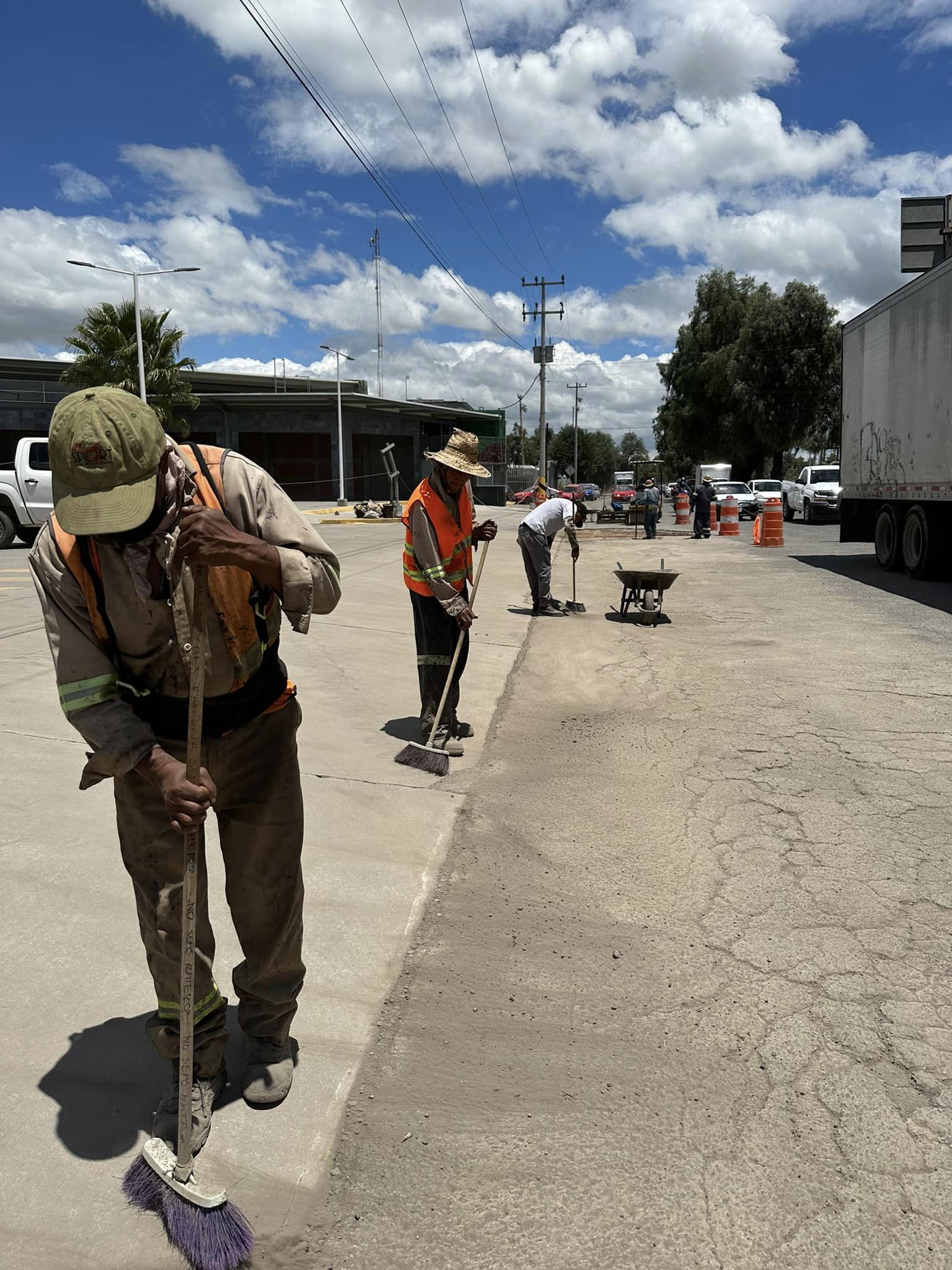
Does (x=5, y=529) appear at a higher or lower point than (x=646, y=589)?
higher

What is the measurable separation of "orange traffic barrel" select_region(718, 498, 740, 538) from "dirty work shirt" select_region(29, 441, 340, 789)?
2514 cm

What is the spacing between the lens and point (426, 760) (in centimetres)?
546

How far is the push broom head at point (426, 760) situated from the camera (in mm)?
5430

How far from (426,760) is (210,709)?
10.6 ft

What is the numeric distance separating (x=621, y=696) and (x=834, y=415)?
138ft

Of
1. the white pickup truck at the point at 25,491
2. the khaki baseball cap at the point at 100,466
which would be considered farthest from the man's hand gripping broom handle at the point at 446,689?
the white pickup truck at the point at 25,491

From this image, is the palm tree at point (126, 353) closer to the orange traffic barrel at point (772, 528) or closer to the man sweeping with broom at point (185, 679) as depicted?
the orange traffic barrel at point (772, 528)

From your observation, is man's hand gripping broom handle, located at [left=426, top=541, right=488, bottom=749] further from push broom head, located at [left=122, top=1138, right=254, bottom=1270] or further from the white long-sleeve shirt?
the white long-sleeve shirt

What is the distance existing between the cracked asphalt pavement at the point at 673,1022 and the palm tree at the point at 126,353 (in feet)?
102

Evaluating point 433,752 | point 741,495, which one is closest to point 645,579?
point 433,752

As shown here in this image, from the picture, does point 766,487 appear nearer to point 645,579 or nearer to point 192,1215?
point 645,579

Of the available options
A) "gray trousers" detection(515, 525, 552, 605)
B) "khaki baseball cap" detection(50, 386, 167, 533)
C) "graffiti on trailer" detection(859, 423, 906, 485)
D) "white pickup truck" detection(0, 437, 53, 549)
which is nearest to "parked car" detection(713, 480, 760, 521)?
"graffiti on trailer" detection(859, 423, 906, 485)

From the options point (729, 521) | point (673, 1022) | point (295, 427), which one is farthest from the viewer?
point (295, 427)

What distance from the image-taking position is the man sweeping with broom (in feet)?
6.39
